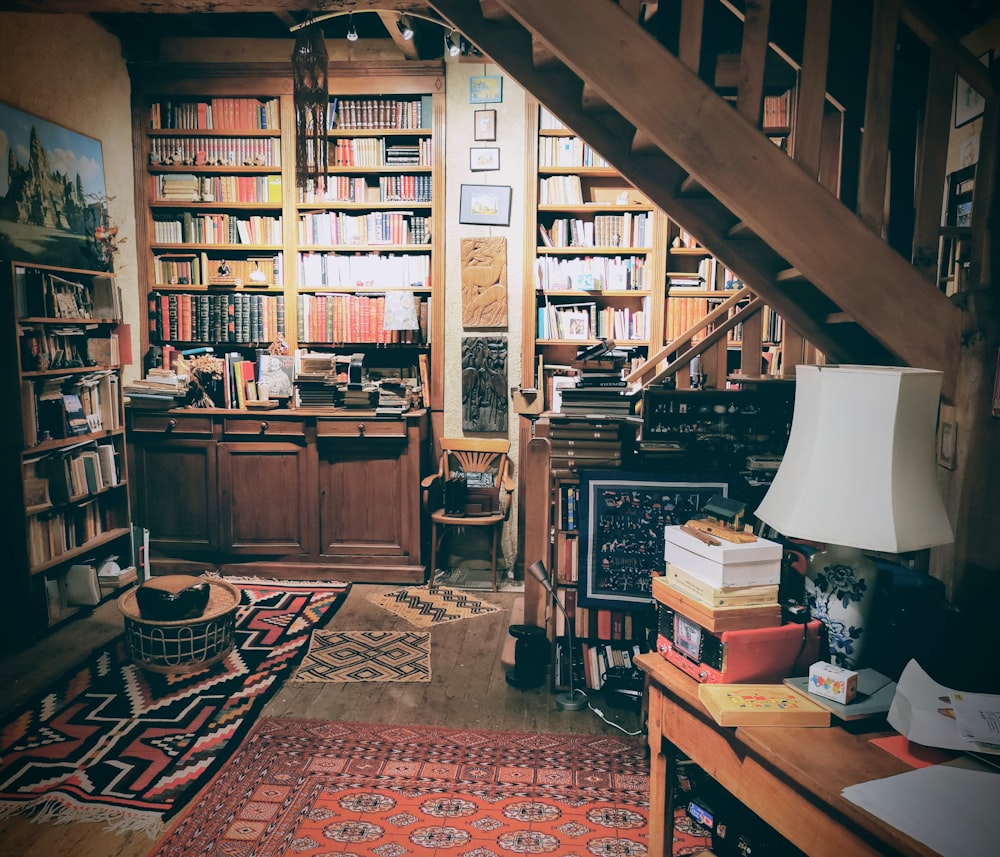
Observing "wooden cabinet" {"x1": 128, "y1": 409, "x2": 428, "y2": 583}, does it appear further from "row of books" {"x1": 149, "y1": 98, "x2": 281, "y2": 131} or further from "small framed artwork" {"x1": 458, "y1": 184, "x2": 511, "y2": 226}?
"row of books" {"x1": 149, "y1": 98, "x2": 281, "y2": 131}

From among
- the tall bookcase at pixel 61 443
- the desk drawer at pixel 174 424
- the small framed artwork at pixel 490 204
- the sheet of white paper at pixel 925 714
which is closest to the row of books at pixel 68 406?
the tall bookcase at pixel 61 443

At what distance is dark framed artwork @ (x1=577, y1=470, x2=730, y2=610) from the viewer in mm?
3062

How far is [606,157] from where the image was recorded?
277cm

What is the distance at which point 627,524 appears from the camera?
310cm

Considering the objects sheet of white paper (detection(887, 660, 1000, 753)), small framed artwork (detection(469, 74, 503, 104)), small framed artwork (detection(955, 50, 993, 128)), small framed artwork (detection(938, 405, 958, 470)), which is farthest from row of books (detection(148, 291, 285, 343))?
sheet of white paper (detection(887, 660, 1000, 753))

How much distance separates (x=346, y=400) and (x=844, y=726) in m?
3.59

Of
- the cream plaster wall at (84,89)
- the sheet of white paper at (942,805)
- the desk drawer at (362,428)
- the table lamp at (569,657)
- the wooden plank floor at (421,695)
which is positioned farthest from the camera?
the desk drawer at (362,428)

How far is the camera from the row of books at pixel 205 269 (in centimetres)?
507

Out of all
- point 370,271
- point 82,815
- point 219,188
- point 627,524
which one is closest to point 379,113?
point 370,271

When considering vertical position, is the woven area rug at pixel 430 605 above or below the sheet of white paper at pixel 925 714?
below

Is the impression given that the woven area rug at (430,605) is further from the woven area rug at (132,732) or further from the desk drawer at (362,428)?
the desk drawer at (362,428)

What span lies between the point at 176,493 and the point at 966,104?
4522mm

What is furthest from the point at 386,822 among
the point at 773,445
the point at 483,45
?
the point at 483,45

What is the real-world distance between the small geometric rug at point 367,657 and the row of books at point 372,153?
2.92 meters
